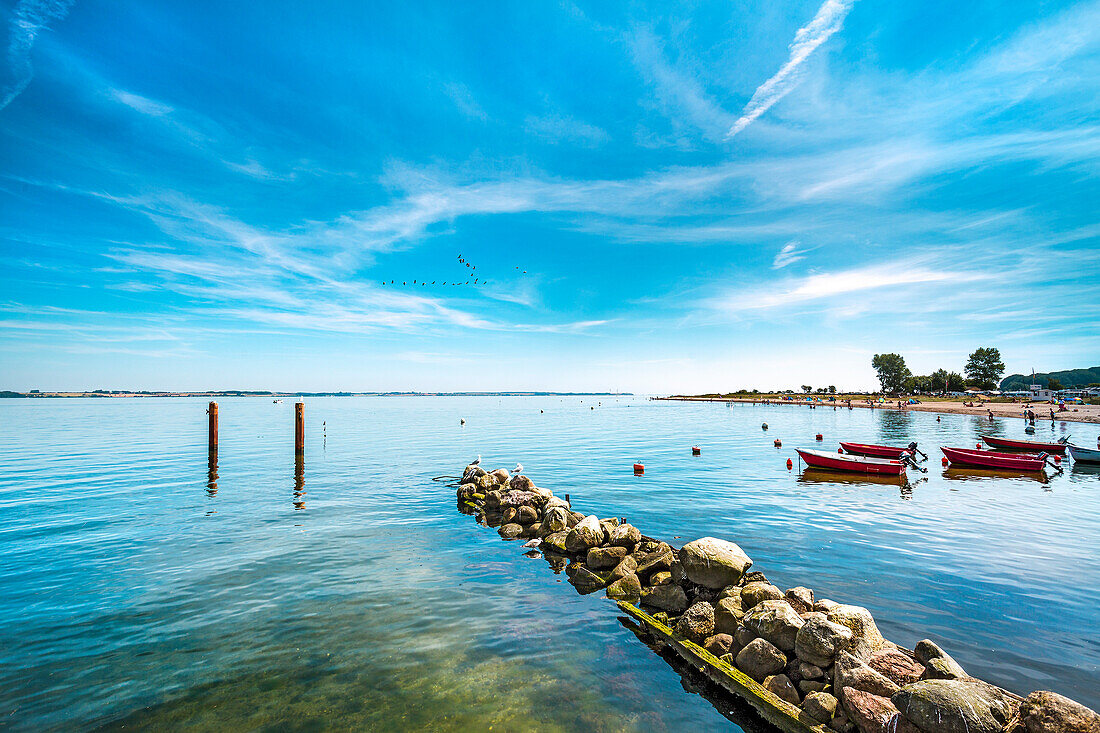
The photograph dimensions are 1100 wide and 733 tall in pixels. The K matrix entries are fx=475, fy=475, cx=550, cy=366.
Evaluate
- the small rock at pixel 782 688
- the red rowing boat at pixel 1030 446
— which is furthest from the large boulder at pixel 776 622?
the red rowing boat at pixel 1030 446

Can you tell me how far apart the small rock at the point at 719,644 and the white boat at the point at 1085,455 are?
53153 millimetres

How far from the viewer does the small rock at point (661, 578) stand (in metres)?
13.6

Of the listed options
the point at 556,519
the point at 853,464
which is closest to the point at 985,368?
the point at 853,464

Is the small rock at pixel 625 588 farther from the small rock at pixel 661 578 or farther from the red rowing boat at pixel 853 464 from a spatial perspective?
the red rowing boat at pixel 853 464

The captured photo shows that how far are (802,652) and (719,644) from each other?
1897 mm

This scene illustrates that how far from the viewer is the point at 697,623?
1148 centimetres

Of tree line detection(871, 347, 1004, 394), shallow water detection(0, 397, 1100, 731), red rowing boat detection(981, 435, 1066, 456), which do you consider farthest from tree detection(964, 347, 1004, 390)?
shallow water detection(0, 397, 1100, 731)

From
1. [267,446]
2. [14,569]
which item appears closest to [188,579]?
[14,569]

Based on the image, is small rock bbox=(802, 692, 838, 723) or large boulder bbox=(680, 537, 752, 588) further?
large boulder bbox=(680, 537, 752, 588)

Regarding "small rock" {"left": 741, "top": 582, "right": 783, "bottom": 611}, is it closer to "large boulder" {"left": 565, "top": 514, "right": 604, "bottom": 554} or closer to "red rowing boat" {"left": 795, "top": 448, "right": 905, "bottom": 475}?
"large boulder" {"left": 565, "top": 514, "right": 604, "bottom": 554}

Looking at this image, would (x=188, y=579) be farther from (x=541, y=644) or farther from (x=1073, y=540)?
(x=1073, y=540)

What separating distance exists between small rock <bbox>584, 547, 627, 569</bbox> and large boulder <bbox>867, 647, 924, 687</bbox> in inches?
323

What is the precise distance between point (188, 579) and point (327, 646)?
744 centimetres

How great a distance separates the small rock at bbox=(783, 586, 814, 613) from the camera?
35.5 ft
